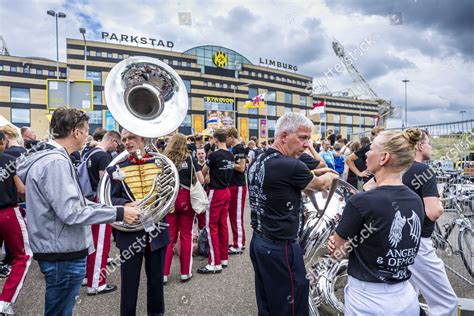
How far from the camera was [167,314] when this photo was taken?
3.30m

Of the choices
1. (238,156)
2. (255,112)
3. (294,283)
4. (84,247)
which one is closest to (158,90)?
(84,247)

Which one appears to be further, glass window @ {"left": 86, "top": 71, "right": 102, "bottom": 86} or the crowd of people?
glass window @ {"left": 86, "top": 71, "right": 102, "bottom": 86}

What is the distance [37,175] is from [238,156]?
12.1 feet

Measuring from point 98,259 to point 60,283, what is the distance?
1.82 metres

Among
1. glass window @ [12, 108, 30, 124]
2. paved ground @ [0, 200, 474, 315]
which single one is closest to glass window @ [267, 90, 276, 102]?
glass window @ [12, 108, 30, 124]

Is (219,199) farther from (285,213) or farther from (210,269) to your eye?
(285,213)

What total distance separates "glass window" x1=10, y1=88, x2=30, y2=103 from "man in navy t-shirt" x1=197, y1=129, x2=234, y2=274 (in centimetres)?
4260

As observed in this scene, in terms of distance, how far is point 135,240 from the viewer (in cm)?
270

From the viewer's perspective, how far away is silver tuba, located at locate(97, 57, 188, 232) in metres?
2.56

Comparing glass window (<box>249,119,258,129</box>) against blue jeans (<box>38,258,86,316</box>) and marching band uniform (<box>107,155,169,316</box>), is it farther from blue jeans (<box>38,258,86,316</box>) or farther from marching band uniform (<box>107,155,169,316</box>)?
blue jeans (<box>38,258,86,316</box>)

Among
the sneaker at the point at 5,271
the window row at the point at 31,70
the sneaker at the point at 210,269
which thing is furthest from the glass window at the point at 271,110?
the sneaker at the point at 5,271

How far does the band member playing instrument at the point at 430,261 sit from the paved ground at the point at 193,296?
4.95 ft

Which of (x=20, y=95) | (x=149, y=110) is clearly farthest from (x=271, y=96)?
(x=149, y=110)

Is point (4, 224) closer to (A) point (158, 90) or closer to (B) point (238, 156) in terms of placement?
(A) point (158, 90)
